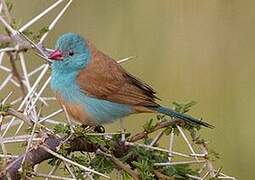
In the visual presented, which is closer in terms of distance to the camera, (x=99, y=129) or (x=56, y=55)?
(x=56, y=55)

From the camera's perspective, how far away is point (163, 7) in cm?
570

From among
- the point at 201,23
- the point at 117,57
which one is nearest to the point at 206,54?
the point at 201,23

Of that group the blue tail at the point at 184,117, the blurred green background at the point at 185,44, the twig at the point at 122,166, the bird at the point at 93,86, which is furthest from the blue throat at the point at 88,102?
the blurred green background at the point at 185,44

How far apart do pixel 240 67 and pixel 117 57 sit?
30.6 inches

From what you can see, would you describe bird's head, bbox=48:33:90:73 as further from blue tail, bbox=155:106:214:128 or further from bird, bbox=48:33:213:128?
blue tail, bbox=155:106:214:128

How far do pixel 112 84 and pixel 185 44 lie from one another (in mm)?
2426

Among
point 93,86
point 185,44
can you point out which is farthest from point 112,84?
point 185,44

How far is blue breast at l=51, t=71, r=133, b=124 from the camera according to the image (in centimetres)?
320

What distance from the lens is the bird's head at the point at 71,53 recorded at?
10.4ft

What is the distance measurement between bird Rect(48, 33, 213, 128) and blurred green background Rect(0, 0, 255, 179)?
1.82 metres

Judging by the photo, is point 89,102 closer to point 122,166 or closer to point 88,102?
point 88,102

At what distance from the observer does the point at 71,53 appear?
3.29 meters

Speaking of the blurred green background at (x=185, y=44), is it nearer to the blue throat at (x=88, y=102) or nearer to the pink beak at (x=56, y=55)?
the blue throat at (x=88, y=102)

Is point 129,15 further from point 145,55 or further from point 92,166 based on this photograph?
point 92,166
